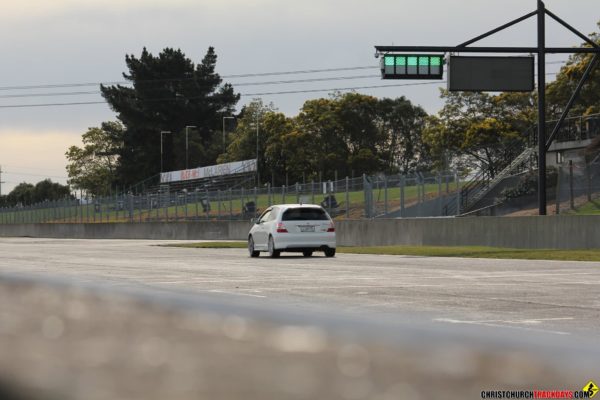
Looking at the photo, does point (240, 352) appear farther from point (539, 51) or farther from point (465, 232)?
point (465, 232)

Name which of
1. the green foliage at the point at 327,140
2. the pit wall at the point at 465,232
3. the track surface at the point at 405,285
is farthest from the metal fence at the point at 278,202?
the green foliage at the point at 327,140

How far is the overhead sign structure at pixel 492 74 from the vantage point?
1563 inches

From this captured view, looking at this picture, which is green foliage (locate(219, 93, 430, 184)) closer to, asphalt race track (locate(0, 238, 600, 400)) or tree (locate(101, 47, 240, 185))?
tree (locate(101, 47, 240, 185))

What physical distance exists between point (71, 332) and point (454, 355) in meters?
0.57

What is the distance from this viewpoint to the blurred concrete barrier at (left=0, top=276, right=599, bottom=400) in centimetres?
107

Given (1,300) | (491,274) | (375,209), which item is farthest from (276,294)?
(375,209)

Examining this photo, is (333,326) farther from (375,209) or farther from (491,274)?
(375,209)

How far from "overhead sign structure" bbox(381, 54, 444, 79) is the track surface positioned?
41.4ft

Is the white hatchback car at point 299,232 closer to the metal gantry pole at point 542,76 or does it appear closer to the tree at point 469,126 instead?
the metal gantry pole at point 542,76

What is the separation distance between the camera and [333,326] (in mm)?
1232

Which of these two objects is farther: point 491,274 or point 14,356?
point 491,274

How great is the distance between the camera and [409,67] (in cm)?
3925

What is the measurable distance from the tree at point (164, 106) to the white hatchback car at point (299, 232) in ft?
373

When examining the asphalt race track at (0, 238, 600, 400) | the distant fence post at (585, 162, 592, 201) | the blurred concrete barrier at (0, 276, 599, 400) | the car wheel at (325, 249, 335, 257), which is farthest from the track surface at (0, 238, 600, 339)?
the distant fence post at (585, 162, 592, 201)
